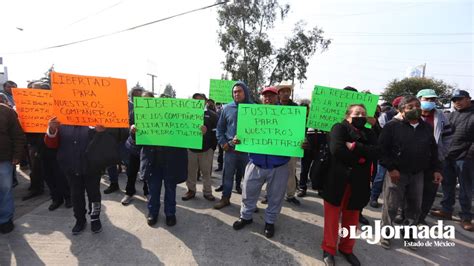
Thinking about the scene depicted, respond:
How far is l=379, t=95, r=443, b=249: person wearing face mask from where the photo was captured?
314 cm

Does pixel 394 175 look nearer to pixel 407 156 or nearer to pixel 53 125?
pixel 407 156

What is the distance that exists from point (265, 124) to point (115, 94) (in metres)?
1.89

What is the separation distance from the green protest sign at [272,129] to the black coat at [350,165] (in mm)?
464

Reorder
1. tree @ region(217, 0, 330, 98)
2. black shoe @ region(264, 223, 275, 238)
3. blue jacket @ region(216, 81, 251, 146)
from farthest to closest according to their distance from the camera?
tree @ region(217, 0, 330, 98)
blue jacket @ region(216, 81, 251, 146)
black shoe @ region(264, 223, 275, 238)

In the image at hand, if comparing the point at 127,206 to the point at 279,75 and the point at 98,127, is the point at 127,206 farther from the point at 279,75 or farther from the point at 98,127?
the point at 279,75

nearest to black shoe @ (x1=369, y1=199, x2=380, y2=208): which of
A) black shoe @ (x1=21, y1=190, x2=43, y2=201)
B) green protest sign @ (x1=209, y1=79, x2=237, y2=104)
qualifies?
green protest sign @ (x1=209, y1=79, x2=237, y2=104)

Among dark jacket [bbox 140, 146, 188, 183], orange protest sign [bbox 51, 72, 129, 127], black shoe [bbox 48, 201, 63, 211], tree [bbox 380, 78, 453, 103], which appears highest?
tree [bbox 380, 78, 453, 103]

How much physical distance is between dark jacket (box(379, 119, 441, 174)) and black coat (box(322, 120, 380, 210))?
1.76 ft

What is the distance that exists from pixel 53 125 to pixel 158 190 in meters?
1.55

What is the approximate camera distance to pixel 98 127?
10.2ft

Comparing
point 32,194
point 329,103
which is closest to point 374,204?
point 329,103

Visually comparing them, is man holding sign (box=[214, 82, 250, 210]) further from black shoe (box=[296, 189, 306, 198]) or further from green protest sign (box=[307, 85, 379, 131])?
black shoe (box=[296, 189, 306, 198])

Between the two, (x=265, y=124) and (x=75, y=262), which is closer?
(x=75, y=262)

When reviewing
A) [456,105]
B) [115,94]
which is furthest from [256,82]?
[115,94]
